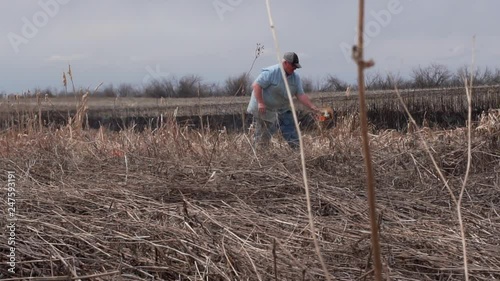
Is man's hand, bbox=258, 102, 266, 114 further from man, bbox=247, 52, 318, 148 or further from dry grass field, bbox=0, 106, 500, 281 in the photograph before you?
dry grass field, bbox=0, 106, 500, 281

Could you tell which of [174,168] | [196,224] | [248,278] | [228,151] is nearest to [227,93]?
[228,151]

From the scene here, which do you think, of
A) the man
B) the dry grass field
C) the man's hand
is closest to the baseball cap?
the man

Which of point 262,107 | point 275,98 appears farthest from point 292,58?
point 262,107

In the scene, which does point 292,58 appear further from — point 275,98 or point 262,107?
point 262,107

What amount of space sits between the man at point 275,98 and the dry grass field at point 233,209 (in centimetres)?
98

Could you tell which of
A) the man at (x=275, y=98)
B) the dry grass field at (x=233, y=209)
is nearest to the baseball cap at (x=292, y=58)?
the man at (x=275, y=98)

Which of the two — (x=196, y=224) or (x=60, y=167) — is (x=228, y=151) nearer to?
(x=60, y=167)

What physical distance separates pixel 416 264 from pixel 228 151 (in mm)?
3069

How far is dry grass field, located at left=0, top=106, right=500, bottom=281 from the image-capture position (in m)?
2.26

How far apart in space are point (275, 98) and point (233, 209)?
3.85m

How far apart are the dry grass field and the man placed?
975mm

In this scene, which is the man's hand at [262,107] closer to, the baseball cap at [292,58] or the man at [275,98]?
the man at [275,98]

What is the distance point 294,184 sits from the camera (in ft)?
12.4

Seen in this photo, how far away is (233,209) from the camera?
317 centimetres
